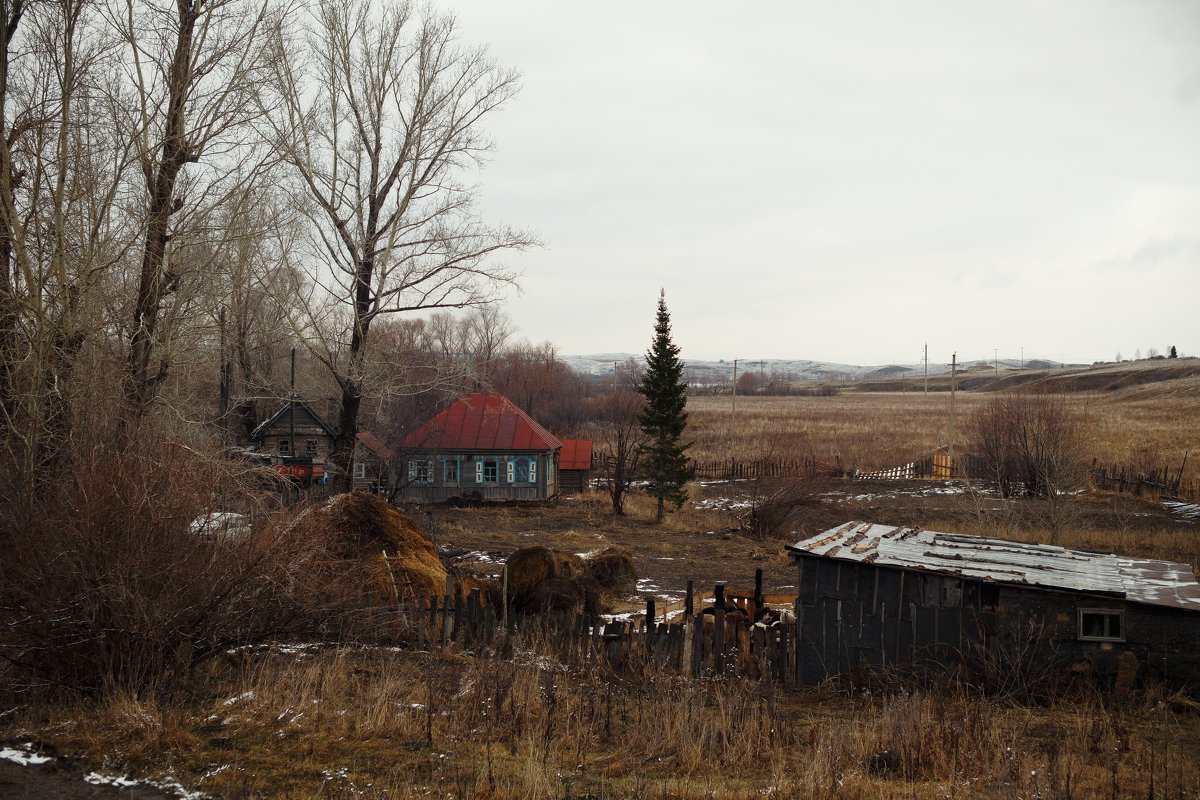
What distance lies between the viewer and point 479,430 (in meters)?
34.8

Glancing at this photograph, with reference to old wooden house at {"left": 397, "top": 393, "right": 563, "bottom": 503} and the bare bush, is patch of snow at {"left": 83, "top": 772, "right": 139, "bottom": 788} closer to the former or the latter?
the bare bush

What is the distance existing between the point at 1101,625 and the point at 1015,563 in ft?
5.98

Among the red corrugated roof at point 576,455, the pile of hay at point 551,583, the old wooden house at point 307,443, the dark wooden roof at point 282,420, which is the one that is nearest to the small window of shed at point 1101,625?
the pile of hay at point 551,583

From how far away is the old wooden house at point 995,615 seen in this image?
956 centimetres

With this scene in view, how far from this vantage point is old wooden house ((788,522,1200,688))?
956 cm

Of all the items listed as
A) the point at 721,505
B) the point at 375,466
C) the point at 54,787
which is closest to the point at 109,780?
the point at 54,787

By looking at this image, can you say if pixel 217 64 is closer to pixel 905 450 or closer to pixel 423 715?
pixel 423 715

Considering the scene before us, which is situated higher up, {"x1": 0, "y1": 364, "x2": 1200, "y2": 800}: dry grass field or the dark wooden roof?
the dark wooden roof

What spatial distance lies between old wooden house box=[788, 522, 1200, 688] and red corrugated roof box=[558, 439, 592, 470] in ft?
87.6

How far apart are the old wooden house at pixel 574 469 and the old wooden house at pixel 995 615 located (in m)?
26.7

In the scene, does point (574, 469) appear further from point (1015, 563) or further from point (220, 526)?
point (220, 526)

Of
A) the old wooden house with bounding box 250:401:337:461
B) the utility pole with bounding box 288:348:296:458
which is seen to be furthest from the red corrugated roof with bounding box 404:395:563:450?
the utility pole with bounding box 288:348:296:458

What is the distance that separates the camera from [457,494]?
112 feet

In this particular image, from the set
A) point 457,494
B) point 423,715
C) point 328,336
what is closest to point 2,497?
point 423,715
